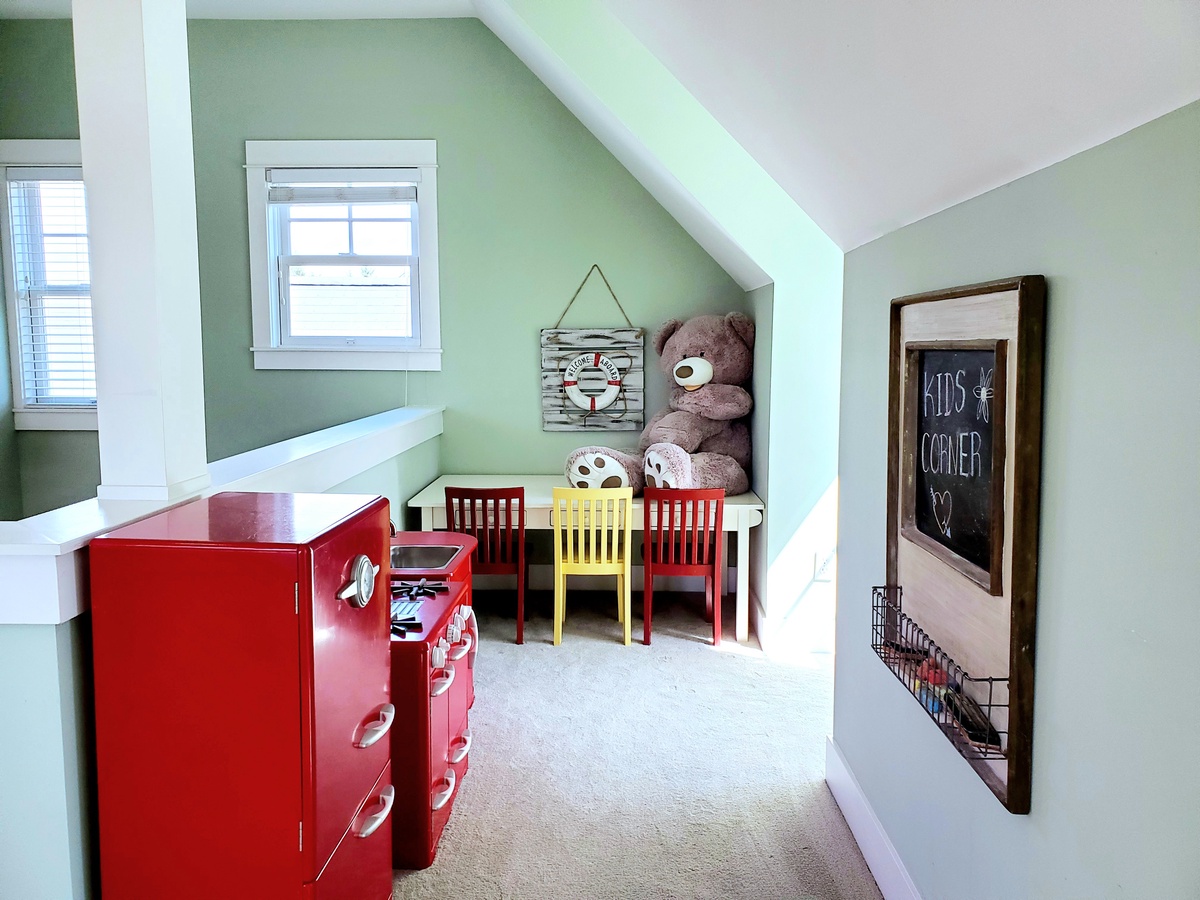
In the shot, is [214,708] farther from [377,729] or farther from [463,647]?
→ [463,647]

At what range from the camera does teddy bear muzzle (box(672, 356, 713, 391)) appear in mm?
4137

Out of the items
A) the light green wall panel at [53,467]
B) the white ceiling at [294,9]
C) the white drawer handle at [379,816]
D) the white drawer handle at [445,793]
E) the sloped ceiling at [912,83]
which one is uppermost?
the white ceiling at [294,9]

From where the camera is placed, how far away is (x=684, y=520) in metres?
3.70

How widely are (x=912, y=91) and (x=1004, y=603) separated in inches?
31.7

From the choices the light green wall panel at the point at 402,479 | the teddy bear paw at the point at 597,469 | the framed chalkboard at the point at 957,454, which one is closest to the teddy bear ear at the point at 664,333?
the teddy bear paw at the point at 597,469

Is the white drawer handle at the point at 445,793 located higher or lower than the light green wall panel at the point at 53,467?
lower

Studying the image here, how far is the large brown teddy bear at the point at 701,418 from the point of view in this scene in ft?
13.2

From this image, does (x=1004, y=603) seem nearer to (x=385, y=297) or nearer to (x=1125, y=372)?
(x=1125, y=372)

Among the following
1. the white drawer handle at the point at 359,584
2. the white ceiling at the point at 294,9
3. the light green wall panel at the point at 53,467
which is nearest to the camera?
the white drawer handle at the point at 359,584

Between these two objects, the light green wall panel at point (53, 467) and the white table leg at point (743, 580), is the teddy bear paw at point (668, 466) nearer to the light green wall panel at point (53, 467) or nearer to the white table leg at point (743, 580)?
the white table leg at point (743, 580)

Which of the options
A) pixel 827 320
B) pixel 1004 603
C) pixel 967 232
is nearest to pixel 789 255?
pixel 827 320

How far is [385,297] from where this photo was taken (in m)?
4.64

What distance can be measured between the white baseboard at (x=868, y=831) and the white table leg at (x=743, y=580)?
1.27m

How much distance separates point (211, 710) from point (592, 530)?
2.36m
